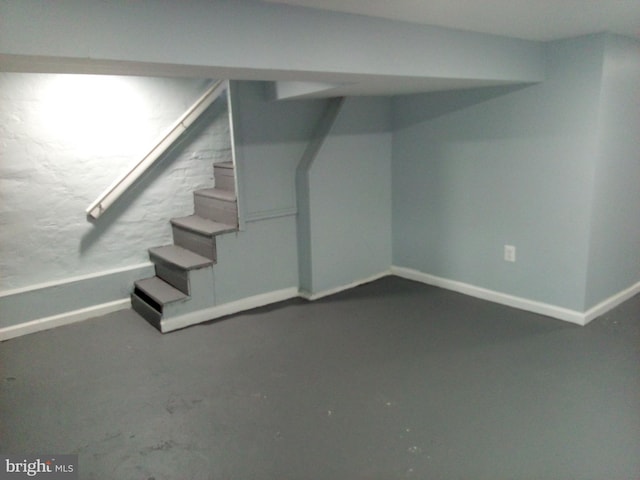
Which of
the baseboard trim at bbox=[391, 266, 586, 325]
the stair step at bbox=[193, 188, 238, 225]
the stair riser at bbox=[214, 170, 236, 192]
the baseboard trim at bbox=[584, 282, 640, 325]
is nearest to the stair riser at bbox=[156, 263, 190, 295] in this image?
the stair step at bbox=[193, 188, 238, 225]

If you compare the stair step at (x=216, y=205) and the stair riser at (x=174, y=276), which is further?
the stair step at (x=216, y=205)

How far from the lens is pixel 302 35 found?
202cm

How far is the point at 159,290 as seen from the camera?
3498 mm

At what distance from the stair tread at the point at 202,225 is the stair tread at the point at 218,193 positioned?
0.19 metres

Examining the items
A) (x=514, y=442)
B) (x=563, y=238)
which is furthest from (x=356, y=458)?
(x=563, y=238)

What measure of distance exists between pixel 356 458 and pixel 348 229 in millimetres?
2263

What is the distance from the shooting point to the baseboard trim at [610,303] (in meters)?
3.23

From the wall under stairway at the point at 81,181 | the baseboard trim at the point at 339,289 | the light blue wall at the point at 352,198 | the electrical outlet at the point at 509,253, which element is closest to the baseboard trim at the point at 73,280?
the wall under stairway at the point at 81,181

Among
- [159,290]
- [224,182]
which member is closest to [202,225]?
[224,182]

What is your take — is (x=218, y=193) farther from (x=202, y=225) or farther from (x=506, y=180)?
(x=506, y=180)

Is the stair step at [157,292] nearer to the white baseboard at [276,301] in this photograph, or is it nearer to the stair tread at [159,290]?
the stair tread at [159,290]

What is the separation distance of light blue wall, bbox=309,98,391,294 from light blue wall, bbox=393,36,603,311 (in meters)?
0.15

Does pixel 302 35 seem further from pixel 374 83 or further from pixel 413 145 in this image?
pixel 413 145

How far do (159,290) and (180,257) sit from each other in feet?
0.90
